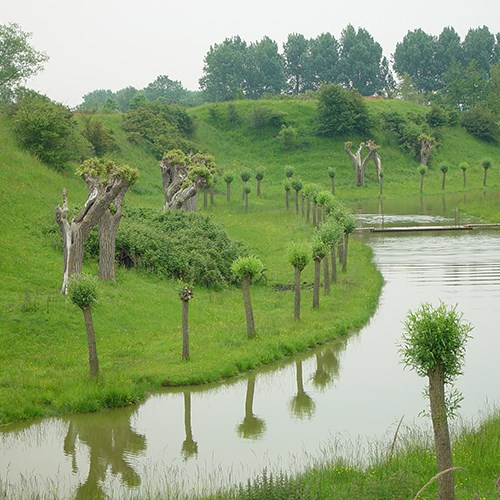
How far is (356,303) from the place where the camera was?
3186cm

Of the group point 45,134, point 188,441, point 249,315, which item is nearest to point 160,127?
point 45,134

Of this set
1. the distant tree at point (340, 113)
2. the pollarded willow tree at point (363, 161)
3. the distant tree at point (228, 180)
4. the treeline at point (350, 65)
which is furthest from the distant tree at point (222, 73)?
the distant tree at point (228, 180)

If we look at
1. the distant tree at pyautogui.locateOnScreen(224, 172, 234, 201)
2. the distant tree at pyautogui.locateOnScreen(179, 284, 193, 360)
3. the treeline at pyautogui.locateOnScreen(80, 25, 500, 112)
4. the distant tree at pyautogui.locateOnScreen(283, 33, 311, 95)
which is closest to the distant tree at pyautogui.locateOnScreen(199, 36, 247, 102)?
the treeline at pyautogui.locateOnScreen(80, 25, 500, 112)

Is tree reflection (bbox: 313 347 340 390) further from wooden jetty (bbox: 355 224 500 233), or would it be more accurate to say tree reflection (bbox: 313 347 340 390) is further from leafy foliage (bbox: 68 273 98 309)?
wooden jetty (bbox: 355 224 500 233)

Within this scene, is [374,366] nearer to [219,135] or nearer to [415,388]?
[415,388]

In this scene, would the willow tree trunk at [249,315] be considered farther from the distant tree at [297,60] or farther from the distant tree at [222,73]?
the distant tree at [297,60]

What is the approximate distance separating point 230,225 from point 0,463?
115ft

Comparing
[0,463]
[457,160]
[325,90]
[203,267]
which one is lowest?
[0,463]

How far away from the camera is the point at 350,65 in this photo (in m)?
152

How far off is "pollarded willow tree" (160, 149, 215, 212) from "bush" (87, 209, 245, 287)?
6.68 metres

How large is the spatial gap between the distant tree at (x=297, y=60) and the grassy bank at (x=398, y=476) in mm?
141684

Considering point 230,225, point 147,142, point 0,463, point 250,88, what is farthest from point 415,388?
point 250,88

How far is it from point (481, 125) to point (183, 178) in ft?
208

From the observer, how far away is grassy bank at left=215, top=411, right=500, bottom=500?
1293 cm
